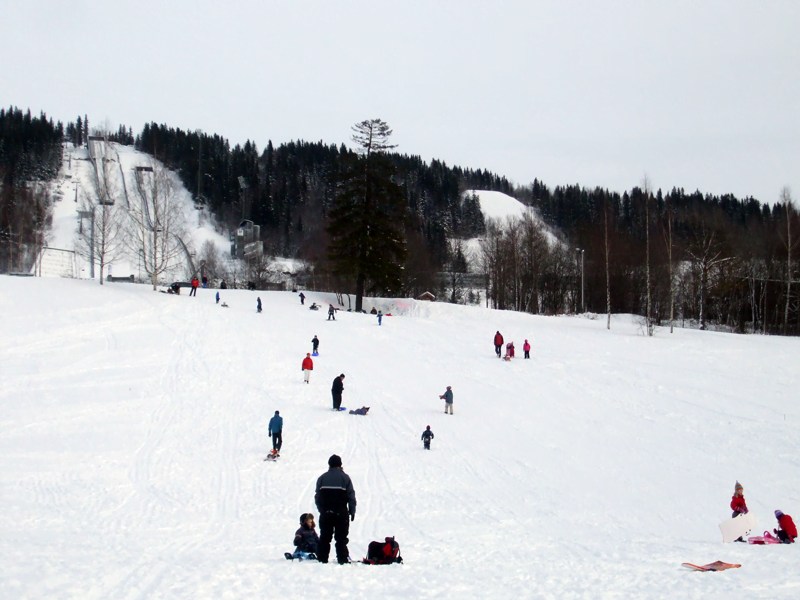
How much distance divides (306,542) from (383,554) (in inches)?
42.1

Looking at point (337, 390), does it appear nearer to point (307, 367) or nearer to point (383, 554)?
point (307, 367)

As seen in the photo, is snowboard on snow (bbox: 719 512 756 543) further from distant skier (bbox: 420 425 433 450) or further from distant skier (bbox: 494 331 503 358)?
distant skier (bbox: 494 331 503 358)

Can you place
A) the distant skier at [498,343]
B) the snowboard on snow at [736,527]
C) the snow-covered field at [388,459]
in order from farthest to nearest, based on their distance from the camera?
the distant skier at [498,343]
the snowboard on snow at [736,527]
the snow-covered field at [388,459]

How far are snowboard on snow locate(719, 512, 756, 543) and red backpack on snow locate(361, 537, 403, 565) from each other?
18.8ft

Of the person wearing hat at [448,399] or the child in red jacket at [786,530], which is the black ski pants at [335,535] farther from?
the person wearing hat at [448,399]

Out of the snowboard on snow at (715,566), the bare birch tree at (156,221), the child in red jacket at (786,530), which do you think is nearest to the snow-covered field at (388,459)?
the snowboard on snow at (715,566)

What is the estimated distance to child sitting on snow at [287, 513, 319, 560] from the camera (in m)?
7.61

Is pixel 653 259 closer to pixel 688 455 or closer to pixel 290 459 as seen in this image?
pixel 688 455

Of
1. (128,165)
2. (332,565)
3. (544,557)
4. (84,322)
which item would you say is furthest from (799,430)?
(128,165)

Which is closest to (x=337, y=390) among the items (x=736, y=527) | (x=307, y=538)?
(x=307, y=538)

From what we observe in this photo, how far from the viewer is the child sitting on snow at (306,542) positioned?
300 inches

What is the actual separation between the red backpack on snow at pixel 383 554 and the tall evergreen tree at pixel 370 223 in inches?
1435

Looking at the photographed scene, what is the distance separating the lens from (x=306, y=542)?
25.3 ft

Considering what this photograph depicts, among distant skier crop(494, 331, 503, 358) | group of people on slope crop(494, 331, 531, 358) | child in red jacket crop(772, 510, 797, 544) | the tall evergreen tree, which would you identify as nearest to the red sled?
child in red jacket crop(772, 510, 797, 544)
